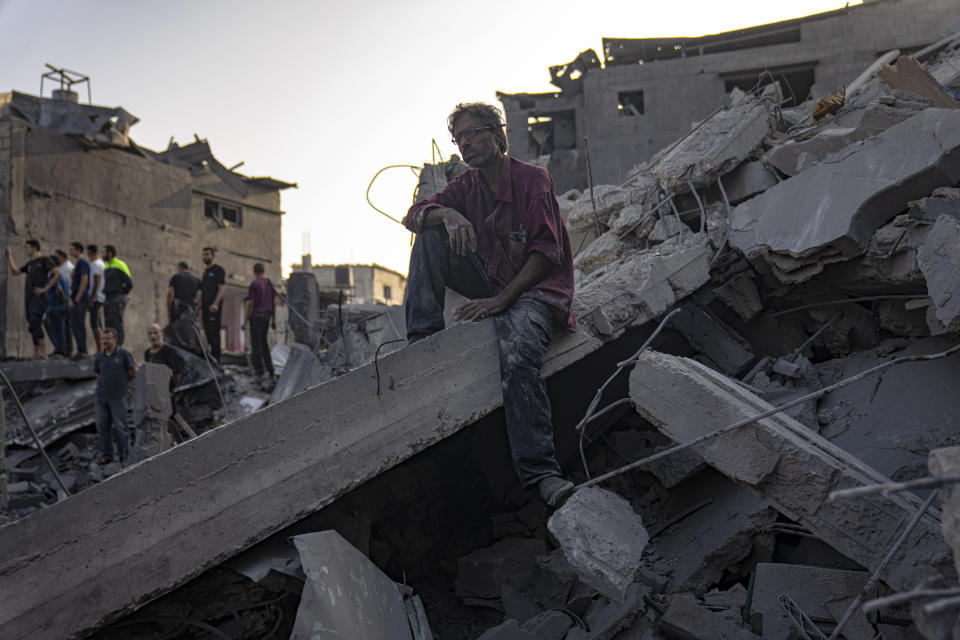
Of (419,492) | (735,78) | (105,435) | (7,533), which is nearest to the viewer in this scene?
(7,533)

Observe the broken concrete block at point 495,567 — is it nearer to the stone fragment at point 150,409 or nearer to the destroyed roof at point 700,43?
the stone fragment at point 150,409

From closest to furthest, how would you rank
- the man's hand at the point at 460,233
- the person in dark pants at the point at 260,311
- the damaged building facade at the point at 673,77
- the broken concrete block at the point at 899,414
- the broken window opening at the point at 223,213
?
the broken concrete block at the point at 899,414 → the man's hand at the point at 460,233 → the person in dark pants at the point at 260,311 → the damaged building facade at the point at 673,77 → the broken window opening at the point at 223,213

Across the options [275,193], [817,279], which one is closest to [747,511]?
[817,279]

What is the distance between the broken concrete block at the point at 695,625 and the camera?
2443 mm

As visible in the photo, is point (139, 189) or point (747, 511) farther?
point (139, 189)

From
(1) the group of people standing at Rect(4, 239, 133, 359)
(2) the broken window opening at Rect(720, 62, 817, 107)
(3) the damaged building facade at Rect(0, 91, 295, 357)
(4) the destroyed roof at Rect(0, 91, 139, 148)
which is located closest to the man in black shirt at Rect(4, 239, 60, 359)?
(1) the group of people standing at Rect(4, 239, 133, 359)

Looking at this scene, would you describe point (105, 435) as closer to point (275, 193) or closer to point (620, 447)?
point (620, 447)

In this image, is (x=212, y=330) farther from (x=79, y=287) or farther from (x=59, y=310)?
(x=59, y=310)

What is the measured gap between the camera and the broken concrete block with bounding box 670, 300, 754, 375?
4168 mm

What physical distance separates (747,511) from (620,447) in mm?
916

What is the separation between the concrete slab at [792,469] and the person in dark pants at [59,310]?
9733 mm

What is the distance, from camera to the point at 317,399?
9.70ft

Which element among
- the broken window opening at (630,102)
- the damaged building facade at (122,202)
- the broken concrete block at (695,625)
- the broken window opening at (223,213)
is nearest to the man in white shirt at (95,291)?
the damaged building facade at (122,202)

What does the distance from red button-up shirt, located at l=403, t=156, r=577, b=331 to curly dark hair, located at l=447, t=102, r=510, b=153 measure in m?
0.12
